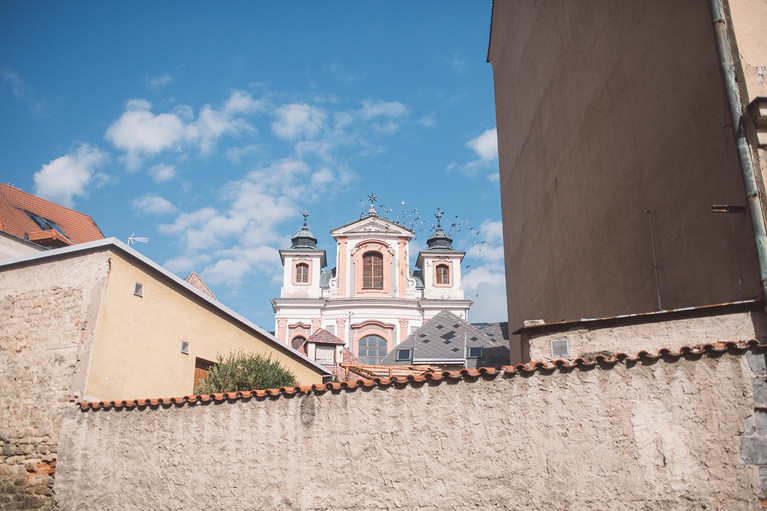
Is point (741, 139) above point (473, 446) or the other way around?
above

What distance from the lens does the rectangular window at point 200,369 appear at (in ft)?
39.0

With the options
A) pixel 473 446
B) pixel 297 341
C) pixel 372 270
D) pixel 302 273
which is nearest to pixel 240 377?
pixel 473 446

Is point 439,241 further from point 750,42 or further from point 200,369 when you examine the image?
point 750,42

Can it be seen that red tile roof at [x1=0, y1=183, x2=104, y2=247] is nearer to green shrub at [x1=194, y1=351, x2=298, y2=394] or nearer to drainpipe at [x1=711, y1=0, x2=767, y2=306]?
A: green shrub at [x1=194, y1=351, x2=298, y2=394]

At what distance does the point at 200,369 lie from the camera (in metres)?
12.1

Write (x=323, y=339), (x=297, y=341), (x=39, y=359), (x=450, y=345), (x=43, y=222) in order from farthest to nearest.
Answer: (x=297, y=341)
(x=450, y=345)
(x=323, y=339)
(x=43, y=222)
(x=39, y=359)

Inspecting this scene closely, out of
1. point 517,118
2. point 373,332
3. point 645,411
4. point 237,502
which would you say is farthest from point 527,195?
point 373,332

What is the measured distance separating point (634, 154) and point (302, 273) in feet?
97.5

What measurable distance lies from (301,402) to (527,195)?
8.44 m

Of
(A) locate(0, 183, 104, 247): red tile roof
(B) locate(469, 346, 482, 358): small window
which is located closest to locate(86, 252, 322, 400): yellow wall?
(A) locate(0, 183, 104, 247): red tile roof

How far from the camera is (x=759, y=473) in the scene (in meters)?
5.38

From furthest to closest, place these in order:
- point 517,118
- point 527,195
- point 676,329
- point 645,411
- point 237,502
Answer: point 517,118
point 527,195
point 237,502
point 676,329
point 645,411

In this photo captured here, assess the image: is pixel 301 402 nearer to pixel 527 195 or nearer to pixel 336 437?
pixel 336 437

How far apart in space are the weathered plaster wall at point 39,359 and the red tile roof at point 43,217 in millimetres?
9855
